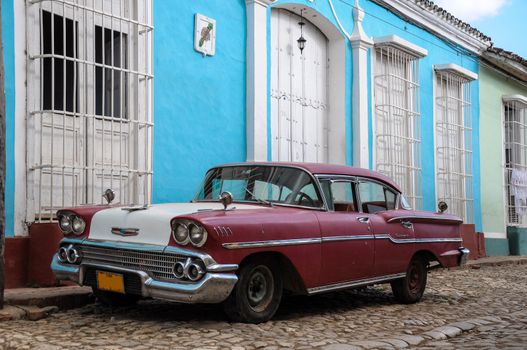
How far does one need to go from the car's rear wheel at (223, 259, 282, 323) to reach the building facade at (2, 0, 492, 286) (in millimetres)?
2393

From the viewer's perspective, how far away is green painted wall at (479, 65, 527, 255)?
14961 mm

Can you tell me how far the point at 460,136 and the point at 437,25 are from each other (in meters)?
2.44

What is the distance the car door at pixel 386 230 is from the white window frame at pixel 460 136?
715 centimetres

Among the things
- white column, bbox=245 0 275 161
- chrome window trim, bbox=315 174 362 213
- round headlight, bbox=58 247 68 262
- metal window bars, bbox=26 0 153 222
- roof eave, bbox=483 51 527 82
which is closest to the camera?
round headlight, bbox=58 247 68 262

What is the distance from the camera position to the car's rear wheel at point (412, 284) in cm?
647

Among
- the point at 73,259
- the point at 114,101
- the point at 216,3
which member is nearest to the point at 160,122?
the point at 114,101

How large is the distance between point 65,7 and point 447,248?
4780 millimetres

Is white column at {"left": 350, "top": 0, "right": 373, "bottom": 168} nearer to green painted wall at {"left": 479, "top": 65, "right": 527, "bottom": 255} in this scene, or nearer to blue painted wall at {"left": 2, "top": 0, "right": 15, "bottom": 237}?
green painted wall at {"left": 479, "top": 65, "right": 527, "bottom": 255}

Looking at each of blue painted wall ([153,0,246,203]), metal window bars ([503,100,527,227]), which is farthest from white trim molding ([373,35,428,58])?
metal window bars ([503,100,527,227])

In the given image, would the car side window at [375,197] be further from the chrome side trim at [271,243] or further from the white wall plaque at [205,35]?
the white wall plaque at [205,35]

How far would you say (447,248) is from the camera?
6914 mm

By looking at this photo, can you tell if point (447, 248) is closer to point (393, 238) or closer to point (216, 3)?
point (393, 238)

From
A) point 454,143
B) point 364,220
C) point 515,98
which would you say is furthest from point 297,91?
point 515,98

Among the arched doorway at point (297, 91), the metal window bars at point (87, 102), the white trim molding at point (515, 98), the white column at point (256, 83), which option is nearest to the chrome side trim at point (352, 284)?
the metal window bars at point (87, 102)
